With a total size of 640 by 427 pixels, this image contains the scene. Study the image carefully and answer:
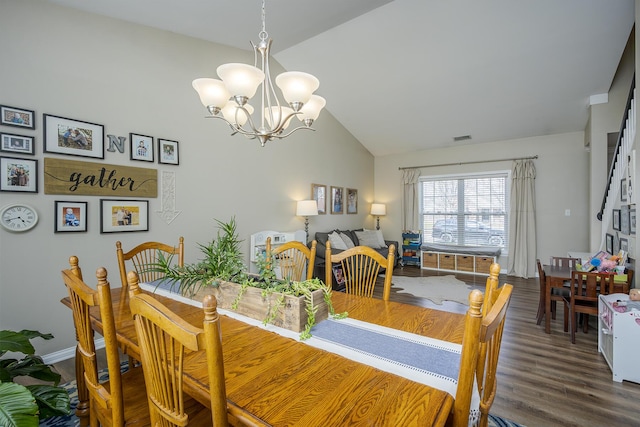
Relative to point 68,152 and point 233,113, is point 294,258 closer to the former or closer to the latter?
point 233,113

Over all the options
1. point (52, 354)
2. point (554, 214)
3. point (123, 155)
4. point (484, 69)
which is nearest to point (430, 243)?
point (554, 214)

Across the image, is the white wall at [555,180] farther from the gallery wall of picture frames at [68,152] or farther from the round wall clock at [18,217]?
the round wall clock at [18,217]

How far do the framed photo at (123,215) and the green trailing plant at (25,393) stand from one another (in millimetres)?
1266

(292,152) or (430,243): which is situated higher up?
(292,152)

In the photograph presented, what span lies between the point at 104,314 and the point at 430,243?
6495mm

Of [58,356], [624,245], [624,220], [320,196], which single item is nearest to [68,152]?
[58,356]

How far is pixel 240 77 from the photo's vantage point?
5.74ft

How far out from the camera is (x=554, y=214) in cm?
535

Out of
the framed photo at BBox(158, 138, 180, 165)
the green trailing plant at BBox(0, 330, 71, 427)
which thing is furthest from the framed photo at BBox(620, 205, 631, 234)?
the framed photo at BBox(158, 138, 180, 165)

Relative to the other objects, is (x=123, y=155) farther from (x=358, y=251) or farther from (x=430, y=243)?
(x=430, y=243)

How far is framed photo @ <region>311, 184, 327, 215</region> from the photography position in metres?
5.32

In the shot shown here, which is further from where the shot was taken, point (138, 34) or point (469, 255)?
point (469, 255)

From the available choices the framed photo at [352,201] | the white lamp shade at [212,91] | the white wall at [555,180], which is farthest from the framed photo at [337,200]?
the white lamp shade at [212,91]

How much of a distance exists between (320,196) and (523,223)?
3754mm
